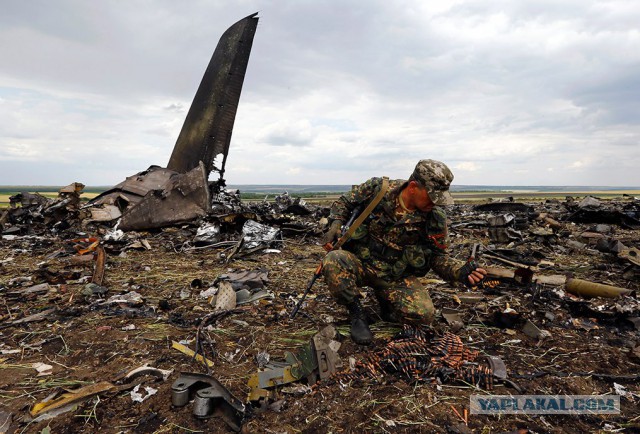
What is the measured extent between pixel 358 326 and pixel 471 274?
1029mm

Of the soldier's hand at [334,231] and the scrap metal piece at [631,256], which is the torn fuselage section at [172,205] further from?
the scrap metal piece at [631,256]

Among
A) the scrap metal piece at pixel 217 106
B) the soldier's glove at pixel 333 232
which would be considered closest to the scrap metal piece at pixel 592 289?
the soldier's glove at pixel 333 232

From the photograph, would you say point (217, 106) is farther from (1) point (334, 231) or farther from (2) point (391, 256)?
(2) point (391, 256)

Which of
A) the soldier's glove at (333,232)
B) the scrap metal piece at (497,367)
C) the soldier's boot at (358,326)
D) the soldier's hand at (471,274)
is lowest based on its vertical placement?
the scrap metal piece at (497,367)

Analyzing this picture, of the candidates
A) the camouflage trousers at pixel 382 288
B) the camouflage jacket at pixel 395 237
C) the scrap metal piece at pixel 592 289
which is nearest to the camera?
the camouflage trousers at pixel 382 288

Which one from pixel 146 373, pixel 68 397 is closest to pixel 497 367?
pixel 146 373

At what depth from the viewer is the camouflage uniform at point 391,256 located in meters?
3.11

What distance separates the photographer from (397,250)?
3326 mm

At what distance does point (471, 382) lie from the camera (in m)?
2.37

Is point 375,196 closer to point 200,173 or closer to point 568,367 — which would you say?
point 568,367

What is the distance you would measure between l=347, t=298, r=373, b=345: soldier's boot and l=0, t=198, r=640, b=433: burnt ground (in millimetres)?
81

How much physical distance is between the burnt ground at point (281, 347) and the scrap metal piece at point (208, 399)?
55mm

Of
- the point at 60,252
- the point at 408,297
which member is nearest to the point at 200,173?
the point at 60,252

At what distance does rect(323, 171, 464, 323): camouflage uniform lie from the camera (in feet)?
10.2
